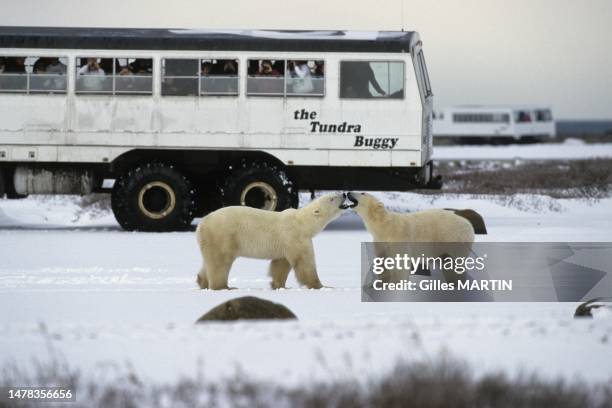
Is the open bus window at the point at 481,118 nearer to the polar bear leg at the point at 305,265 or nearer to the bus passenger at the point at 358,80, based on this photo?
the bus passenger at the point at 358,80

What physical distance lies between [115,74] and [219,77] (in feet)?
5.32

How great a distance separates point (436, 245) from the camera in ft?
38.9

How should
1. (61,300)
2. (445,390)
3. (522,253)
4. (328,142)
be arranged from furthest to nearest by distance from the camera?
(328,142) → (522,253) → (61,300) → (445,390)

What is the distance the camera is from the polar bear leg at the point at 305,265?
1144 cm

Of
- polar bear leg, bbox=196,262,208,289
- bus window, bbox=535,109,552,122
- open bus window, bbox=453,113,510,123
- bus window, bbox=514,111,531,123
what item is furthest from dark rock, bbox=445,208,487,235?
bus window, bbox=535,109,552,122

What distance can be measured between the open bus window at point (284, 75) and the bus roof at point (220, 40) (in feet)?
0.72

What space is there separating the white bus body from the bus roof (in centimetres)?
2

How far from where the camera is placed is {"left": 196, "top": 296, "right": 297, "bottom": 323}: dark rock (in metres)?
8.43

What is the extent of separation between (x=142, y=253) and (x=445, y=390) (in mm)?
9584

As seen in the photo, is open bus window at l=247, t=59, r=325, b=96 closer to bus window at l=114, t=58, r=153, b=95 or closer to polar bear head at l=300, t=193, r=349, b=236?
bus window at l=114, t=58, r=153, b=95

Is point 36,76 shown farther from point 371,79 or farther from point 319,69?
point 371,79

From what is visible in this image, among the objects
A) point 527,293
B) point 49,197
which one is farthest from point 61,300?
point 49,197

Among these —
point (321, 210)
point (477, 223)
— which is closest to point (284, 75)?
point (477, 223)

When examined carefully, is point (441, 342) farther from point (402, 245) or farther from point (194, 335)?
point (402, 245)
